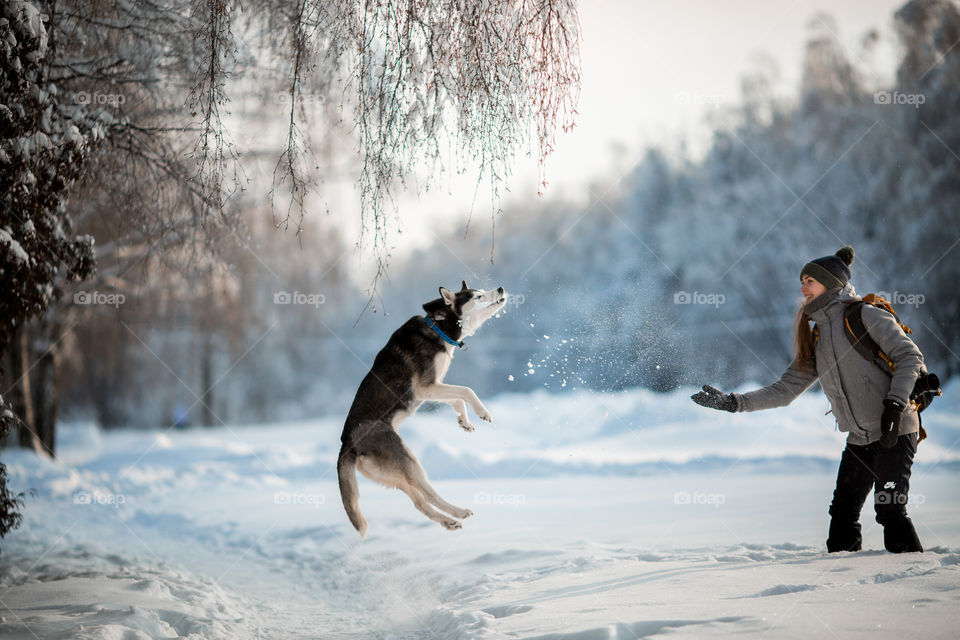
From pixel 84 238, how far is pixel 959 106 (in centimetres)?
1896

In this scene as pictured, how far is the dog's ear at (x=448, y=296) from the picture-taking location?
4.72 meters

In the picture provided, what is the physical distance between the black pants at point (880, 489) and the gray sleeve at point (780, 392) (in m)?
0.50

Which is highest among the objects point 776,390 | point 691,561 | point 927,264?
point 927,264

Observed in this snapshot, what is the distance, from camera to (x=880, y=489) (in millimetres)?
4930

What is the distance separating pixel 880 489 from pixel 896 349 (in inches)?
36.7

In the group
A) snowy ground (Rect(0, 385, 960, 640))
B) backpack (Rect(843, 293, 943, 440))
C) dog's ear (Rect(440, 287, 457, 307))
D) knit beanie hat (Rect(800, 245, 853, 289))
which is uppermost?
knit beanie hat (Rect(800, 245, 853, 289))

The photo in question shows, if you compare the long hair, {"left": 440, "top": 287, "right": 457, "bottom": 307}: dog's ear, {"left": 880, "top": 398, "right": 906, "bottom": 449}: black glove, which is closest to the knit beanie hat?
the long hair

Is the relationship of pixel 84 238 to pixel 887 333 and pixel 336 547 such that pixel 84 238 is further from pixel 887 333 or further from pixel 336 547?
pixel 887 333

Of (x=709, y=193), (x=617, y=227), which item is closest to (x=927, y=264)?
(x=709, y=193)

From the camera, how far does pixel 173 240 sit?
7.87m

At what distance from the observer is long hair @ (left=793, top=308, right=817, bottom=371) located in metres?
5.36

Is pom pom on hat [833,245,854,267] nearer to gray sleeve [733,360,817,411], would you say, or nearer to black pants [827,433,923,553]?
gray sleeve [733,360,817,411]

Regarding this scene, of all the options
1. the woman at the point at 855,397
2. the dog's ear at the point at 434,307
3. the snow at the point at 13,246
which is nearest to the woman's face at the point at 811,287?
the woman at the point at 855,397

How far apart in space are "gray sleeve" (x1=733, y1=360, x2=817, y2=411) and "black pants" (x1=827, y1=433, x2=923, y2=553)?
19.9 inches
